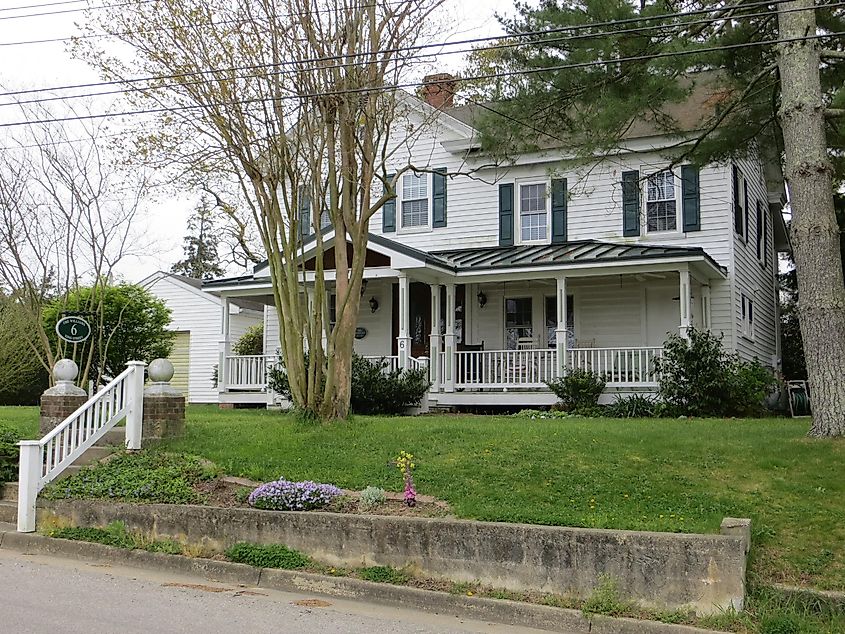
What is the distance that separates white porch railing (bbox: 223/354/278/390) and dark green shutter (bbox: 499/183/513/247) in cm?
605

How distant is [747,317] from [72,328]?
15.7 meters

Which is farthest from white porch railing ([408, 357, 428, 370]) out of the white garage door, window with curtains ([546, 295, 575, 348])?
the white garage door

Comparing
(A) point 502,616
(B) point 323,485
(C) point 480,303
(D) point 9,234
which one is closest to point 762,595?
(A) point 502,616

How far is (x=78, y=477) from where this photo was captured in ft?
33.0

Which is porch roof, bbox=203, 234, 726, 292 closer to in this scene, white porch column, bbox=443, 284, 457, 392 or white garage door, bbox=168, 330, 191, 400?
white porch column, bbox=443, 284, 457, 392

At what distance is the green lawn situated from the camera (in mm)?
7343

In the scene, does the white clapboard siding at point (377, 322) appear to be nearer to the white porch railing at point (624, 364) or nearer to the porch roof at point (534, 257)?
the porch roof at point (534, 257)

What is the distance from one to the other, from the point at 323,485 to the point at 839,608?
188 inches

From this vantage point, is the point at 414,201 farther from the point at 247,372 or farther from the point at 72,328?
the point at 72,328

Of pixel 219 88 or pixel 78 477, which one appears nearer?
pixel 78 477

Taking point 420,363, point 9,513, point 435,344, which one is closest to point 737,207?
point 435,344

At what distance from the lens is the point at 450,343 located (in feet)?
62.1

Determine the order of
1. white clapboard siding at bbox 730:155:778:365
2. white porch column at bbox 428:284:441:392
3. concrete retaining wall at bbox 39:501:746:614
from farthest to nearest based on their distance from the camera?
white clapboard siding at bbox 730:155:778:365
white porch column at bbox 428:284:441:392
concrete retaining wall at bbox 39:501:746:614

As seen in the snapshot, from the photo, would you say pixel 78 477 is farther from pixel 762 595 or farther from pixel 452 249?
pixel 452 249
